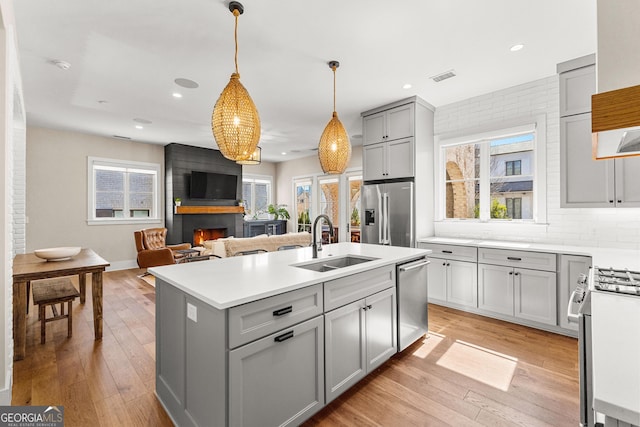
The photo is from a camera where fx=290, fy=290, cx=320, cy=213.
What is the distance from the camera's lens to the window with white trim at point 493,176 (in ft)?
12.0

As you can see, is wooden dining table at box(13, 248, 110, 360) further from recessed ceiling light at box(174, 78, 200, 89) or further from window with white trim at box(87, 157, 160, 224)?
window with white trim at box(87, 157, 160, 224)

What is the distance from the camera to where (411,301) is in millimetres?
2660

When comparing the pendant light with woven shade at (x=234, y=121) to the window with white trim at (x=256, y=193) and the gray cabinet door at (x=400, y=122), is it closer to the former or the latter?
the gray cabinet door at (x=400, y=122)

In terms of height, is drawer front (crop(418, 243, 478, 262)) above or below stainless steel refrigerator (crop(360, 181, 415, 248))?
below

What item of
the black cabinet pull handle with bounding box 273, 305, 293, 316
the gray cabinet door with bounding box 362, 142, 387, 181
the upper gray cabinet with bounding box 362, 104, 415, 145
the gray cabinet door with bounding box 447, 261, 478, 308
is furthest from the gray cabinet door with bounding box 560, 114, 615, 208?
the black cabinet pull handle with bounding box 273, 305, 293, 316

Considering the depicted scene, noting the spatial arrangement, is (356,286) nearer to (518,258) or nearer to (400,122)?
(518,258)

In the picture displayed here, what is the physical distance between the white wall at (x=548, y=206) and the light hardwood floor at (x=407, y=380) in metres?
1.17

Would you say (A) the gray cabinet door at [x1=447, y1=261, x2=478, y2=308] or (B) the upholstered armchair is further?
(B) the upholstered armchair

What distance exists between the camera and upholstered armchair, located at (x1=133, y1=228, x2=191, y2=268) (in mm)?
5488

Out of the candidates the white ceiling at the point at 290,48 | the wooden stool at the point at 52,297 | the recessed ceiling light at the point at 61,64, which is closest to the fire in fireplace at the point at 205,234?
the white ceiling at the point at 290,48

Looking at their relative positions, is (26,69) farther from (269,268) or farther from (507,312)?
(507,312)

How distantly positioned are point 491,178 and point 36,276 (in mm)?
5182

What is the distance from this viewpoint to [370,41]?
8.85 ft

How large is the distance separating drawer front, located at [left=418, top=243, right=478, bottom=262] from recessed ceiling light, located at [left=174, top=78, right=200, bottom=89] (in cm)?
367
